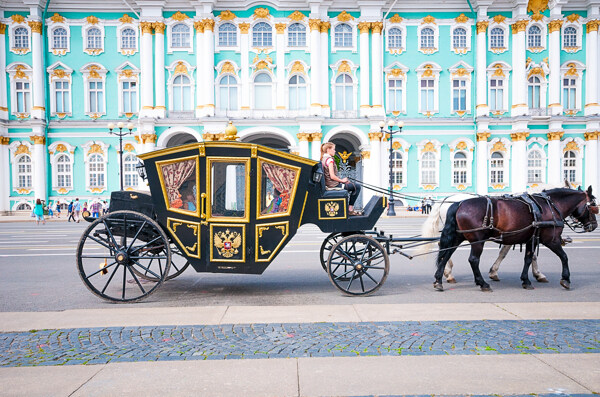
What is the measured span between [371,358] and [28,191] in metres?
33.9

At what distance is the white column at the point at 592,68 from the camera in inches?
1249

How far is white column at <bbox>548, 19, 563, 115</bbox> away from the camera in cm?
3153

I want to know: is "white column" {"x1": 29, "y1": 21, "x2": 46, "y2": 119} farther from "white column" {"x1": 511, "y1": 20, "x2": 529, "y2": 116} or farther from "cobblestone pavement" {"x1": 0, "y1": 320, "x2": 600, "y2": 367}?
"white column" {"x1": 511, "y1": 20, "x2": 529, "y2": 116}

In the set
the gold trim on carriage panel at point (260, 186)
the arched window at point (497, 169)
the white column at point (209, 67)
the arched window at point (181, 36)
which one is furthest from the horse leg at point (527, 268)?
the arched window at point (181, 36)

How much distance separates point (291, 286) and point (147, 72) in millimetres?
27719

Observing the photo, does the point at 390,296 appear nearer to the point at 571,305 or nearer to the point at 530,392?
the point at 571,305

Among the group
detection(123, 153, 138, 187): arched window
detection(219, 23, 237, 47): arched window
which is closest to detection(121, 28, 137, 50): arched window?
detection(219, 23, 237, 47): arched window

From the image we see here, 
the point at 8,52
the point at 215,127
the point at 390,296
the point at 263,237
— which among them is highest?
the point at 8,52

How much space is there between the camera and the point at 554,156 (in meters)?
32.0

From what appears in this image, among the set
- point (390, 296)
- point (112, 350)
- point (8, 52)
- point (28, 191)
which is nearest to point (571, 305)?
point (390, 296)

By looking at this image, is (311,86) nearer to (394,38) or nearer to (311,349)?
(394,38)

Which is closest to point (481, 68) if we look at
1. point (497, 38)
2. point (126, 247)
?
point (497, 38)

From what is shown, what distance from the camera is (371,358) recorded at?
156 inches

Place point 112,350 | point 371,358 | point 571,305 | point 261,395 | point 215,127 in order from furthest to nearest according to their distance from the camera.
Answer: point 215,127
point 571,305
point 112,350
point 371,358
point 261,395
